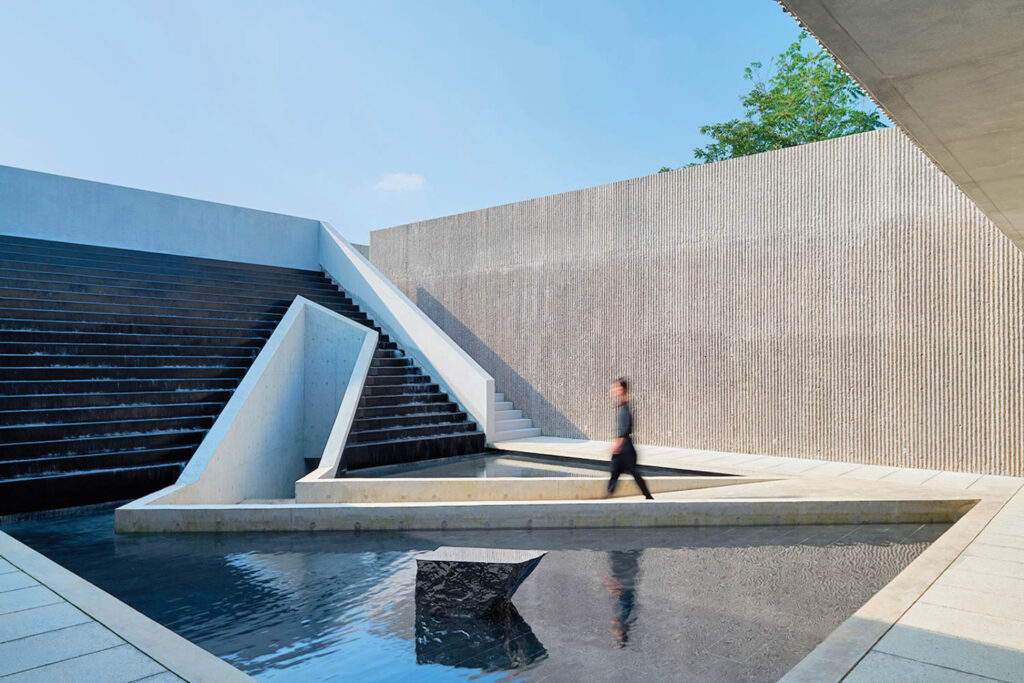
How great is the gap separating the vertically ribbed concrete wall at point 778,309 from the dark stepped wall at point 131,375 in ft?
8.88

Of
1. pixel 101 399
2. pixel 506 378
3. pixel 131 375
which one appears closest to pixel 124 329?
pixel 131 375

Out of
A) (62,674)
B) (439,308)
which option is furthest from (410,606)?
(439,308)

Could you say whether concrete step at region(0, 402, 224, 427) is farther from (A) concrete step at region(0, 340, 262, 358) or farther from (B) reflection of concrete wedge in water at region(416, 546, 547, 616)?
(B) reflection of concrete wedge in water at region(416, 546, 547, 616)

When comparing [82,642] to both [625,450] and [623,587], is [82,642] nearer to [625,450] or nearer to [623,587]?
[623,587]

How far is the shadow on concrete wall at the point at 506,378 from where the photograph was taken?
12.3m

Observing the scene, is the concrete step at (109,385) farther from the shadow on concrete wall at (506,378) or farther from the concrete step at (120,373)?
the shadow on concrete wall at (506,378)

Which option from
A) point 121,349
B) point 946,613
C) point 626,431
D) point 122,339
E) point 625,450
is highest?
point 122,339

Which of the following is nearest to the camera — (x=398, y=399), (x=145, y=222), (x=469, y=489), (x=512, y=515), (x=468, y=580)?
(x=468, y=580)

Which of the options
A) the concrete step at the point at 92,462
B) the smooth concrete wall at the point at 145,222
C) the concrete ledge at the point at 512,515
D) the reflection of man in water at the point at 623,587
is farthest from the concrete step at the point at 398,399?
the smooth concrete wall at the point at 145,222

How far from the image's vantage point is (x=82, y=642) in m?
2.89

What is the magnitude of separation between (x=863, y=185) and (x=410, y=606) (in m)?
8.38

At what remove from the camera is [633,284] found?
449 inches

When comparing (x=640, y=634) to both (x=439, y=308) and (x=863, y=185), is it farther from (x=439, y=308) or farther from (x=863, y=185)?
(x=439, y=308)

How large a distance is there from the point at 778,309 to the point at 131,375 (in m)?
9.07
